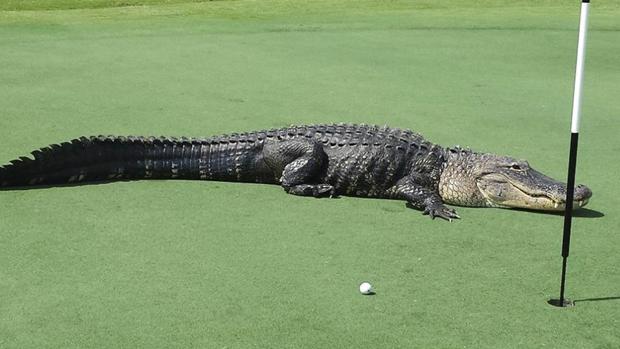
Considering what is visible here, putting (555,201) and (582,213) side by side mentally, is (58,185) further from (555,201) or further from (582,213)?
(582,213)

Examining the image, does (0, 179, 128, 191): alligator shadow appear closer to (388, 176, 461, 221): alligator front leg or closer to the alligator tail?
the alligator tail

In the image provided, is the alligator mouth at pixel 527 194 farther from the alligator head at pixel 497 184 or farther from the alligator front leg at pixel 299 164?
the alligator front leg at pixel 299 164

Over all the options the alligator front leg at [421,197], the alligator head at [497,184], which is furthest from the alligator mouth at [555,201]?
the alligator front leg at [421,197]

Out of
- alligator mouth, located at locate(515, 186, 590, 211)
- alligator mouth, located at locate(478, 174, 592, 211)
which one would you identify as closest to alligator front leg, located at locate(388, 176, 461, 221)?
alligator mouth, located at locate(478, 174, 592, 211)

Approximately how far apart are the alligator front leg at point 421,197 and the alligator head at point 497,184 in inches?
4.6

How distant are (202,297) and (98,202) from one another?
1.28 meters

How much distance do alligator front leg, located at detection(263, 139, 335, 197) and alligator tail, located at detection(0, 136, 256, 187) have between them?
9.3 inches

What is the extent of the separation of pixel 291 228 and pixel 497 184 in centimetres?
111

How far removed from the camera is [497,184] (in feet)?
14.8

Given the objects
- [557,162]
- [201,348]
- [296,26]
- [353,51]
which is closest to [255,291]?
[201,348]

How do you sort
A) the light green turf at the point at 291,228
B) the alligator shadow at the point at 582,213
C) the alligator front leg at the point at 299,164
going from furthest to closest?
the alligator front leg at the point at 299,164 → the alligator shadow at the point at 582,213 → the light green turf at the point at 291,228

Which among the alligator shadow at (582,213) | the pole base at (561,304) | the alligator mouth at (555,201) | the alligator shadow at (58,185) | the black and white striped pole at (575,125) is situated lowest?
the alligator shadow at (582,213)

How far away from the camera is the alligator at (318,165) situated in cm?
452

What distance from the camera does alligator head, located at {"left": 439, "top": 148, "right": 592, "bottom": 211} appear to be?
437 centimetres
